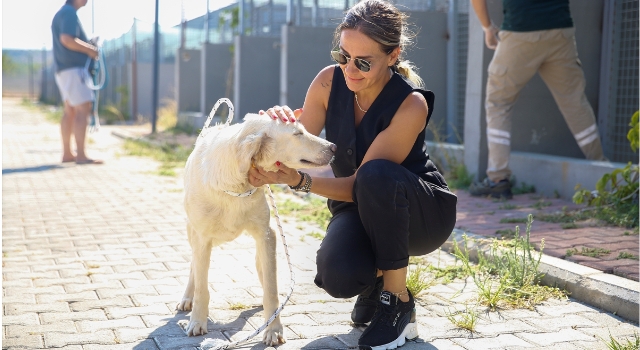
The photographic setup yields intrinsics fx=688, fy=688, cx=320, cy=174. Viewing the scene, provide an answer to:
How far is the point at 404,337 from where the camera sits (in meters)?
3.28

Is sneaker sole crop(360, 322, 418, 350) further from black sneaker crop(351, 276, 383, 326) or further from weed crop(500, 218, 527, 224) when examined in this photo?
weed crop(500, 218, 527, 224)

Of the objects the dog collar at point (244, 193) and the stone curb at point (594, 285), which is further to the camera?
the stone curb at point (594, 285)

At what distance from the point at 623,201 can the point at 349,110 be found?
3.11m

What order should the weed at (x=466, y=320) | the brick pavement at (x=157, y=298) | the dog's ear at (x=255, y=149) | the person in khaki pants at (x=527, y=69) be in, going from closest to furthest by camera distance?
the dog's ear at (x=255, y=149), the brick pavement at (x=157, y=298), the weed at (x=466, y=320), the person in khaki pants at (x=527, y=69)

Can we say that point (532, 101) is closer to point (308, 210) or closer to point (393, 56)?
point (308, 210)

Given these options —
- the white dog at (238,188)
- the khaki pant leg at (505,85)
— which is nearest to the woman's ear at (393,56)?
the white dog at (238,188)

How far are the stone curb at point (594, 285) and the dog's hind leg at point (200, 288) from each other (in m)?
2.05

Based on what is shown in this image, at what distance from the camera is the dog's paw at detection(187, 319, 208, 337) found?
11.2ft

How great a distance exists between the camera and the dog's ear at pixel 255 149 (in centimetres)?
311

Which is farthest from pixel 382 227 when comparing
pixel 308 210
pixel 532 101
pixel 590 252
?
pixel 532 101

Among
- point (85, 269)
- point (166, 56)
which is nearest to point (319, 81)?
point (85, 269)

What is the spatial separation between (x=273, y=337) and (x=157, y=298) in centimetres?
102

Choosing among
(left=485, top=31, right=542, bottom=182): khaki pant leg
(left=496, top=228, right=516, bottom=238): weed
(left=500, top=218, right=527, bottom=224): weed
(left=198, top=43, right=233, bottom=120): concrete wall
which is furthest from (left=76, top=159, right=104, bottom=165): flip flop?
(left=496, top=228, right=516, bottom=238): weed

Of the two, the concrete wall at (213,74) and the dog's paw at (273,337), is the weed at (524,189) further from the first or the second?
the concrete wall at (213,74)
